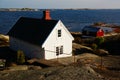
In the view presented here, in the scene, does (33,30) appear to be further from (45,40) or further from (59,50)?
(59,50)

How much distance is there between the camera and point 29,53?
124 feet

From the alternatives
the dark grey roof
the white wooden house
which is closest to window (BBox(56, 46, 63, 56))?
the white wooden house

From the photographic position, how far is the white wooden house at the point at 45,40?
35625 millimetres

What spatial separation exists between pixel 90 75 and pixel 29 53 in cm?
2289

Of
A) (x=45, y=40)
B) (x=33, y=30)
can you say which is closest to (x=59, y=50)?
(x=45, y=40)

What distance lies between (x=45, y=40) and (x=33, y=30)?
5.17 metres

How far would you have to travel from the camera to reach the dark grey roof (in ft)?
120

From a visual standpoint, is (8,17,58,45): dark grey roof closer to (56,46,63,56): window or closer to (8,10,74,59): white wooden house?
(8,10,74,59): white wooden house

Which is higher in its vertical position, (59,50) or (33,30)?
(33,30)

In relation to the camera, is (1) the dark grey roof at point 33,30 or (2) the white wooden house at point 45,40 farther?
(1) the dark grey roof at point 33,30

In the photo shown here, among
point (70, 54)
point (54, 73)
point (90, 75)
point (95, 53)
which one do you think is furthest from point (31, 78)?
point (95, 53)

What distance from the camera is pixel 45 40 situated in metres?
35.4

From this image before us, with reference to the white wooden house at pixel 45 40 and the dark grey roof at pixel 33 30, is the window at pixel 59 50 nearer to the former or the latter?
the white wooden house at pixel 45 40

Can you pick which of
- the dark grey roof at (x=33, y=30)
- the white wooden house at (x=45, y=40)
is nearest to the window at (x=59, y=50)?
the white wooden house at (x=45, y=40)
